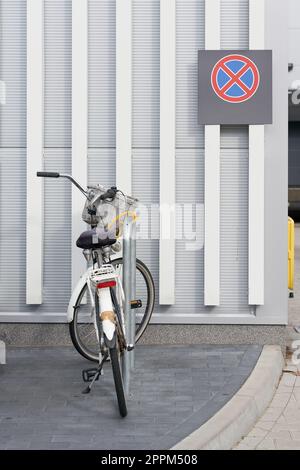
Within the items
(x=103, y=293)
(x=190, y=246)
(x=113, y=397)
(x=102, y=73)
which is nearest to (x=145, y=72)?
(x=102, y=73)

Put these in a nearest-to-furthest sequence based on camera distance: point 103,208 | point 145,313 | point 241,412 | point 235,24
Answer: point 241,412 → point 103,208 → point 145,313 → point 235,24

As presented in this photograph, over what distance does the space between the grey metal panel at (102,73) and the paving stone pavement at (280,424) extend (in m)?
2.30

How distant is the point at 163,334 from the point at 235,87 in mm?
1971

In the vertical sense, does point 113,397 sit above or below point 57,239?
below

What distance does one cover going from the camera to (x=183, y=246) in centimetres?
605

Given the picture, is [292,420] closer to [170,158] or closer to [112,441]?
[112,441]

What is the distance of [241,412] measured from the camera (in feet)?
14.1

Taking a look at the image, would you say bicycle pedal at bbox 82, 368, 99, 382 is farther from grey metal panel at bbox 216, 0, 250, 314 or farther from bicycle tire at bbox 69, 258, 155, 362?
grey metal panel at bbox 216, 0, 250, 314

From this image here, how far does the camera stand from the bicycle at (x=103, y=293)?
4363 mm

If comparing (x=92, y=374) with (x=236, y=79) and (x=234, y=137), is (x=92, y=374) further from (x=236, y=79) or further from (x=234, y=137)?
(x=236, y=79)

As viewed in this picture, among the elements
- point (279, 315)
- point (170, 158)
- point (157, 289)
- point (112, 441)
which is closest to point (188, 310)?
point (157, 289)

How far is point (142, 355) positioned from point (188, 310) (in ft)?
1.87

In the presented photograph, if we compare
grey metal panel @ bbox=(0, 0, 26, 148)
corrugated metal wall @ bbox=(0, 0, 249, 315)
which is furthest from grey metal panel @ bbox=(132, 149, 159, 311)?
grey metal panel @ bbox=(0, 0, 26, 148)

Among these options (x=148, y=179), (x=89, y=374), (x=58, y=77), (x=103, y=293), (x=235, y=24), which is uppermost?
(x=235, y=24)
